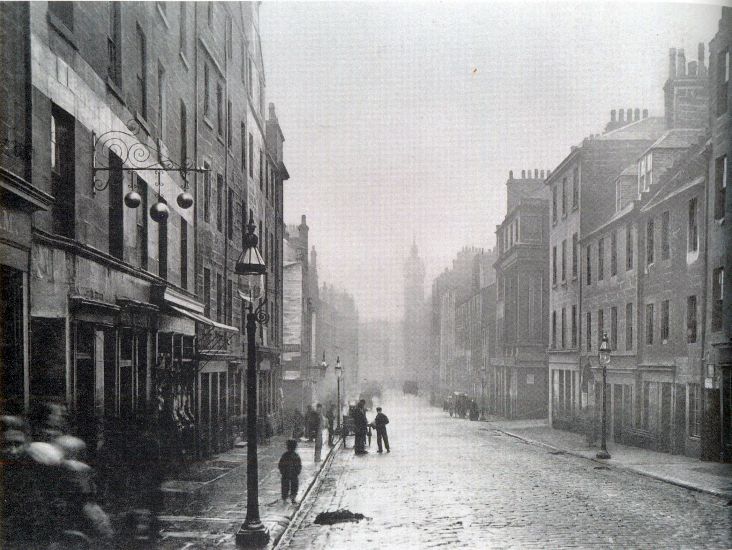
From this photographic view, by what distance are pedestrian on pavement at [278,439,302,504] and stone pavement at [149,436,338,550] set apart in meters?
0.24

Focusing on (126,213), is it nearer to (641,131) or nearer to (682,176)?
(682,176)

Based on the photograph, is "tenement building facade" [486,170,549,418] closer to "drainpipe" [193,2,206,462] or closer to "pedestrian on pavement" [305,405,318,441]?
"pedestrian on pavement" [305,405,318,441]

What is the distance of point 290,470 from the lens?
15.5 metres

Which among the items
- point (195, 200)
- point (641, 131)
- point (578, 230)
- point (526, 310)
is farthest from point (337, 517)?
point (526, 310)

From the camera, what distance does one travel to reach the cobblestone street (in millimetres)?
12180

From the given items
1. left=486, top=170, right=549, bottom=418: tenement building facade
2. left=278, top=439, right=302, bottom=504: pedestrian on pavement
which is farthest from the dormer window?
left=486, top=170, right=549, bottom=418: tenement building facade

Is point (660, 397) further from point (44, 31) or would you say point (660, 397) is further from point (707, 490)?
point (44, 31)

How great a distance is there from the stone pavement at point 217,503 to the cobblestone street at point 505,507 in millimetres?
488

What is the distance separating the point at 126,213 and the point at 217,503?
5.99 metres

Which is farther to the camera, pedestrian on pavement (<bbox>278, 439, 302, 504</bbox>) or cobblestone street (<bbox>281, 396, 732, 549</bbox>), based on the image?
pedestrian on pavement (<bbox>278, 439, 302, 504</bbox>)

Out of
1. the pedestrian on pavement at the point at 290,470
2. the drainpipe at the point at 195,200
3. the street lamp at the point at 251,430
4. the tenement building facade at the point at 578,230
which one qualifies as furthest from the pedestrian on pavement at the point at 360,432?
the street lamp at the point at 251,430

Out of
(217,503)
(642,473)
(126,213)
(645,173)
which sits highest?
(645,173)

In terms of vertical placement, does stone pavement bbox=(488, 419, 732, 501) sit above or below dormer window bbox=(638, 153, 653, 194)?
below

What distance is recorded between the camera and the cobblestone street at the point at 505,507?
12180mm
